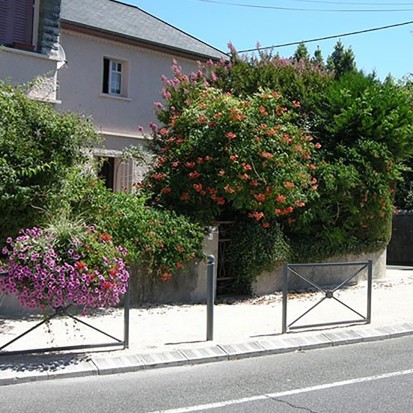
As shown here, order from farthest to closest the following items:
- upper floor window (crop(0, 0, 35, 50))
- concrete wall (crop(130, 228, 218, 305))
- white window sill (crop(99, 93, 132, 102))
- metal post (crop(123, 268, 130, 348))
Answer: white window sill (crop(99, 93, 132, 102)) → upper floor window (crop(0, 0, 35, 50)) → concrete wall (crop(130, 228, 218, 305)) → metal post (crop(123, 268, 130, 348))

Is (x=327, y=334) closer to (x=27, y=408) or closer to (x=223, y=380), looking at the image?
(x=223, y=380)

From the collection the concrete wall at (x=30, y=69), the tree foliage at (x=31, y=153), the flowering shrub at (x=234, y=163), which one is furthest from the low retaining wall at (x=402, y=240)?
the tree foliage at (x=31, y=153)

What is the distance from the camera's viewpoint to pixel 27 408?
5.68 m

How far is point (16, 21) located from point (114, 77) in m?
5.33

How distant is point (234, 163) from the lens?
10.9 metres

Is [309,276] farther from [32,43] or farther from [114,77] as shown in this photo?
[114,77]

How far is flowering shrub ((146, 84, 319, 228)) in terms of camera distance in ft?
36.2

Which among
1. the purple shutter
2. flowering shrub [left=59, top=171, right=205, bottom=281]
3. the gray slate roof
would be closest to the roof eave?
the gray slate roof

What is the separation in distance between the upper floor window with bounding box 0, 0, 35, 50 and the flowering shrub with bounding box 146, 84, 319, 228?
384 cm

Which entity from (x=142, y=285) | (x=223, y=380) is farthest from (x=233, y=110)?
(x=223, y=380)

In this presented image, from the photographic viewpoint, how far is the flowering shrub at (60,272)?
6.81 metres

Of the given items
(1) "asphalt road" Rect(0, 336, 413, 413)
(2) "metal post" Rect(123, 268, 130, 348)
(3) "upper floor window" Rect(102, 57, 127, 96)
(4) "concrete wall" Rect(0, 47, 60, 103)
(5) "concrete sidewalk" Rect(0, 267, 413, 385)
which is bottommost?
(1) "asphalt road" Rect(0, 336, 413, 413)

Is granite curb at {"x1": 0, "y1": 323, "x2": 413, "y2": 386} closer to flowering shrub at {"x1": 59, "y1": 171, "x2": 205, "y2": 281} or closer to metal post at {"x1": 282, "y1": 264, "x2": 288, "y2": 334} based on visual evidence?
metal post at {"x1": 282, "y1": 264, "x2": 288, "y2": 334}

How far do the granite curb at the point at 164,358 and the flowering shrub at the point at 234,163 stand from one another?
303cm
